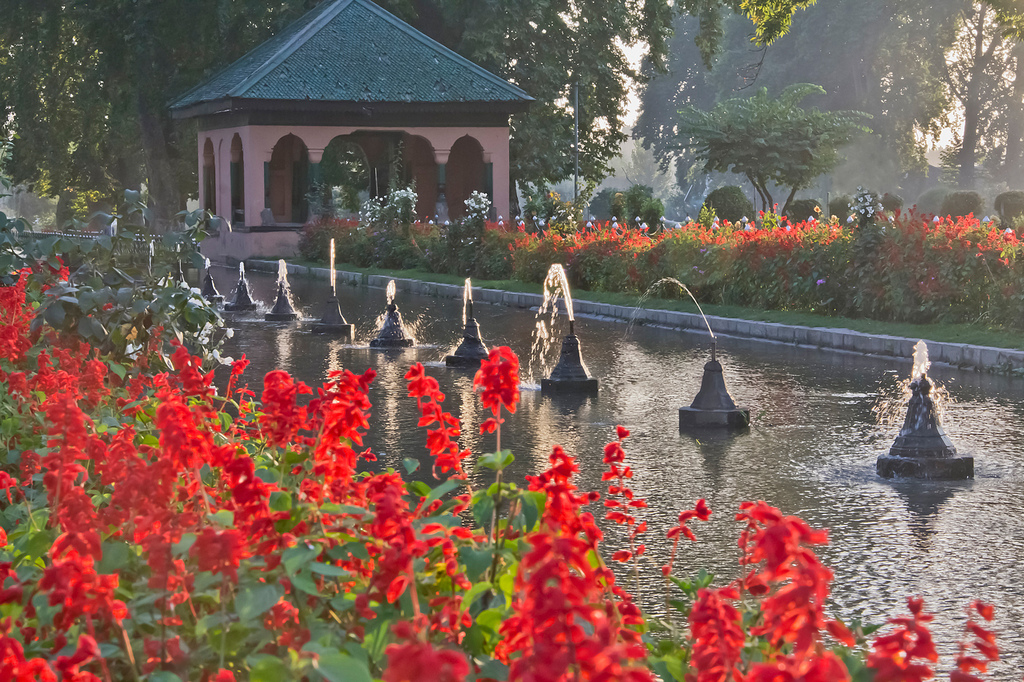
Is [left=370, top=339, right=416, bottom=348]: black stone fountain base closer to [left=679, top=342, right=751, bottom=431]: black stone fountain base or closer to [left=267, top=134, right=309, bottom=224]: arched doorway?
[left=679, top=342, right=751, bottom=431]: black stone fountain base

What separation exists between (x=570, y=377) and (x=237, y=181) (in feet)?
108

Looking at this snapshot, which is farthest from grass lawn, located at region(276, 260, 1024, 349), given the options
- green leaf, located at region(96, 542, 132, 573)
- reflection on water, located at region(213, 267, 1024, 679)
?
green leaf, located at region(96, 542, 132, 573)

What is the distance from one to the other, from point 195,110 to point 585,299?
2314 cm

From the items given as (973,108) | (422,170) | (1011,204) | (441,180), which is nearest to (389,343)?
(441,180)

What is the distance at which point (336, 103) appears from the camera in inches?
1528

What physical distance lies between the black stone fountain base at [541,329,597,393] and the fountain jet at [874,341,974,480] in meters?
3.96

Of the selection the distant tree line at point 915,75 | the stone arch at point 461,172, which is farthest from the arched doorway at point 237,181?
the distant tree line at point 915,75

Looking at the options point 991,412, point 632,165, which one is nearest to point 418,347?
point 991,412

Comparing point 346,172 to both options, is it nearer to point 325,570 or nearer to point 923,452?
point 923,452

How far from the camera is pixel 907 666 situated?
2293 mm

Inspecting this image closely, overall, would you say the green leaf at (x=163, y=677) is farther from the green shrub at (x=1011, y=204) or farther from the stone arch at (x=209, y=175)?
the stone arch at (x=209, y=175)

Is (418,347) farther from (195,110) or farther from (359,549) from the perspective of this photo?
(195,110)

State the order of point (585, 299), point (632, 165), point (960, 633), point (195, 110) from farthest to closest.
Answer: point (632, 165) → point (195, 110) → point (585, 299) → point (960, 633)

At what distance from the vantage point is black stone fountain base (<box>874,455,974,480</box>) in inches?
333
